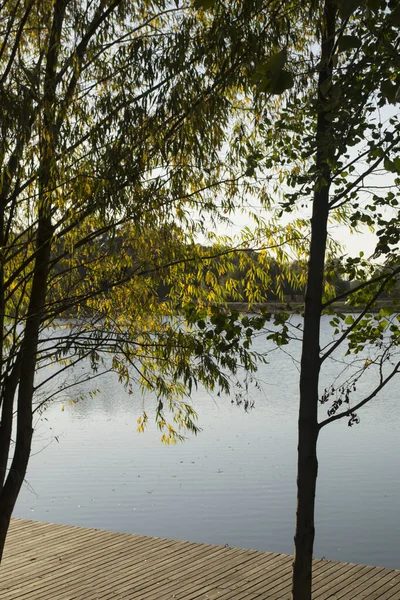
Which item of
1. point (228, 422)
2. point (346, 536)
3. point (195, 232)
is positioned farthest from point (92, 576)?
point (228, 422)

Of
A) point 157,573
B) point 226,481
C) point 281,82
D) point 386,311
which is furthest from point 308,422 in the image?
point 226,481

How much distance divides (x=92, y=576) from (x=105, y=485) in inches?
169

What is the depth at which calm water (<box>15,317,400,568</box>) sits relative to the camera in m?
7.61

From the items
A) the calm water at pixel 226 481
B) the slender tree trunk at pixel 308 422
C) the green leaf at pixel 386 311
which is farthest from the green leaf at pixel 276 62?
the calm water at pixel 226 481

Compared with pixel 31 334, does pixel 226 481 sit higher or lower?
lower

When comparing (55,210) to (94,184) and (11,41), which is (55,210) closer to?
(94,184)

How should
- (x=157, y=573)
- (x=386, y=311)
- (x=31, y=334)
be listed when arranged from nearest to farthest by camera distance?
(x=386, y=311)
(x=31, y=334)
(x=157, y=573)

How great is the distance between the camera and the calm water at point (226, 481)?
7.61 meters

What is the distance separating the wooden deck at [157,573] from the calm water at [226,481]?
5.21 ft

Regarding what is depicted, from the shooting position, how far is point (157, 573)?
5.18 metres

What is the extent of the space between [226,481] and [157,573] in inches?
167

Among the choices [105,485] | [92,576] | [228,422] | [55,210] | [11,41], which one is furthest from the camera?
[228,422]

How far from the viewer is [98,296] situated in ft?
17.1

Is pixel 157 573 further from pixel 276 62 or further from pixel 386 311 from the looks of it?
pixel 276 62
